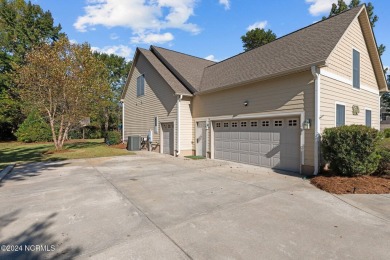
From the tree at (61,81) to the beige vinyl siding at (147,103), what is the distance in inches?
116

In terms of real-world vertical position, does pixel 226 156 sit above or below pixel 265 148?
below

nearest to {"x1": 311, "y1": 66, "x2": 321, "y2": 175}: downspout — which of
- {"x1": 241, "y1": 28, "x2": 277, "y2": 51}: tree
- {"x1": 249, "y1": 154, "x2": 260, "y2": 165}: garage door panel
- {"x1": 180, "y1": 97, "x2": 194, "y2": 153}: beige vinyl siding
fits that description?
{"x1": 249, "y1": 154, "x2": 260, "y2": 165}: garage door panel

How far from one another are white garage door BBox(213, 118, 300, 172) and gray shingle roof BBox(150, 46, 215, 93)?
3.56 m

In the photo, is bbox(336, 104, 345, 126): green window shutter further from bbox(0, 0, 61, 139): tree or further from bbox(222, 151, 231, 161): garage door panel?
bbox(0, 0, 61, 139): tree

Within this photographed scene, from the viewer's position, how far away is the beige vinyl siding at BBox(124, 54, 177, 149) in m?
14.3

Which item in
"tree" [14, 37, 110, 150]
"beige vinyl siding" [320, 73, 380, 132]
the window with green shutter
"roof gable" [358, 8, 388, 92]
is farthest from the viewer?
the window with green shutter

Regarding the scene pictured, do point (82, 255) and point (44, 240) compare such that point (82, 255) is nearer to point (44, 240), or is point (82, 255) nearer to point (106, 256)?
point (106, 256)

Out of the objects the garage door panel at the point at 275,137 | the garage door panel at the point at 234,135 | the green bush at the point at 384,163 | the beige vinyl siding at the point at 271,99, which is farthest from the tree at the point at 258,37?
the green bush at the point at 384,163

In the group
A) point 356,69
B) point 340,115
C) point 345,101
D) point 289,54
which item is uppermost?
point 289,54

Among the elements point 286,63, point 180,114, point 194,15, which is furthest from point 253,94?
point 194,15

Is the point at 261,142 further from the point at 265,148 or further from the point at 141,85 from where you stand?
the point at 141,85

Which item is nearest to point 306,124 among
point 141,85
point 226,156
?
point 226,156

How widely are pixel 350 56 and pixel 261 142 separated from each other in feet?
17.8

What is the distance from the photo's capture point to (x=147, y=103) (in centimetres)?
1662
